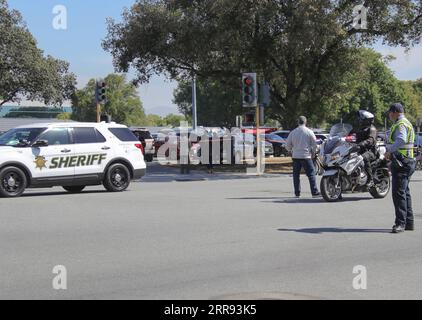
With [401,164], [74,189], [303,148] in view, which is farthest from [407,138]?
[74,189]

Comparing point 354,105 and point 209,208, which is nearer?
point 209,208

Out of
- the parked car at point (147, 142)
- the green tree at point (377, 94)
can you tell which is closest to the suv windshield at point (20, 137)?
the parked car at point (147, 142)

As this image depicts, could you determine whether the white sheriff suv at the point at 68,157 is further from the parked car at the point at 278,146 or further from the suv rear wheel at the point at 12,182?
the parked car at the point at 278,146

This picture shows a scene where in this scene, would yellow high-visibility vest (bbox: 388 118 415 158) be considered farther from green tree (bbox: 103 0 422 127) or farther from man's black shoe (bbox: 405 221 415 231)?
green tree (bbox: 103 0 422 127)

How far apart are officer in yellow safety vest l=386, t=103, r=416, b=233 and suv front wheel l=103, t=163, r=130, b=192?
8273 millimetres

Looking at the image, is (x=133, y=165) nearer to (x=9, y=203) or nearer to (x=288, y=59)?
(x=9, y=203)

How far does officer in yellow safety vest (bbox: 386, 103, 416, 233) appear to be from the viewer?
9.62 meters

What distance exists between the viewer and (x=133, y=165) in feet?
54.4

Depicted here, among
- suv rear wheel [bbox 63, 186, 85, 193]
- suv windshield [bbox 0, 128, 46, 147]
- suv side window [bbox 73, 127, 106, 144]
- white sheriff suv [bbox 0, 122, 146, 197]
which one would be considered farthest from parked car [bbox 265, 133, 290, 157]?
suv windshield [bbox 0, 128, 46, 147]

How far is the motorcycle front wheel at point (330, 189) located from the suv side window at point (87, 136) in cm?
595

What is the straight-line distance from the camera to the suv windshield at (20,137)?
49.4 ft
